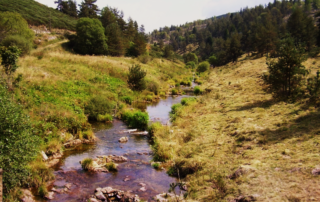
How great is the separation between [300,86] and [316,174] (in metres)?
15.7

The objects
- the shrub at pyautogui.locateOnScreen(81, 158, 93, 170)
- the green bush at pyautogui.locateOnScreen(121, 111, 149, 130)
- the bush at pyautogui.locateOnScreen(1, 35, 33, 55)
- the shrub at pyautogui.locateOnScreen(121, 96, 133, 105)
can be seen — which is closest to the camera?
the shrub at pyautogui.locateOnScreen(81, 158, 93, 170)

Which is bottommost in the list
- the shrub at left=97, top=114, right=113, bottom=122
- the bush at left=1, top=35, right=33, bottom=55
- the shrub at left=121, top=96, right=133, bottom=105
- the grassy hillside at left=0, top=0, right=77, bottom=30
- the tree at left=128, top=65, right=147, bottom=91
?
the shrub at left=97, top=114, right=113, bottom=122

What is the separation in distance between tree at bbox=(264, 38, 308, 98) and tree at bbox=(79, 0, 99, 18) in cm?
9003

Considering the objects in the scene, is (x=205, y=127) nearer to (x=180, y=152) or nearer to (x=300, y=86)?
(x=180, y=152)

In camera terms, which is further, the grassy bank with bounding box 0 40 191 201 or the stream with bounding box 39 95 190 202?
the grassy bank with bounding box 0 40 191 201

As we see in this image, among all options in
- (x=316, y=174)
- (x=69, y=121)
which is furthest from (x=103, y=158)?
(x=316, y=174)

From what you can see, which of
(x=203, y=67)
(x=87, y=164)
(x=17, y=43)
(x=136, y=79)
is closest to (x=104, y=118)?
(x=87, y=164)

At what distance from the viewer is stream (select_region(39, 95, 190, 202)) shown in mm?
12016

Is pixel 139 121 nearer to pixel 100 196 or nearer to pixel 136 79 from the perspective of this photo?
pixel 100 196

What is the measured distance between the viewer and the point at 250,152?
44.0ft

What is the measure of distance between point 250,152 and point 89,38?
179ft

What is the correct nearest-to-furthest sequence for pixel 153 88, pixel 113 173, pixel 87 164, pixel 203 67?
pixel 113 173 < pixel 87 164 < pixel 153 88 < pixel 203 67

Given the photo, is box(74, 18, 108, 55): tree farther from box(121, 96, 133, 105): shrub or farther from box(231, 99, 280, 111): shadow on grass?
box(231, 99, 280, 111): shadow on grass

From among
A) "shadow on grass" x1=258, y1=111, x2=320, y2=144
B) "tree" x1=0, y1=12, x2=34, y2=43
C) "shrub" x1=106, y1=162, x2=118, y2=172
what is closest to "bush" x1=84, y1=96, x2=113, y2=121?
"shrub" x1=106, y1=162, x2=118, y2=172
